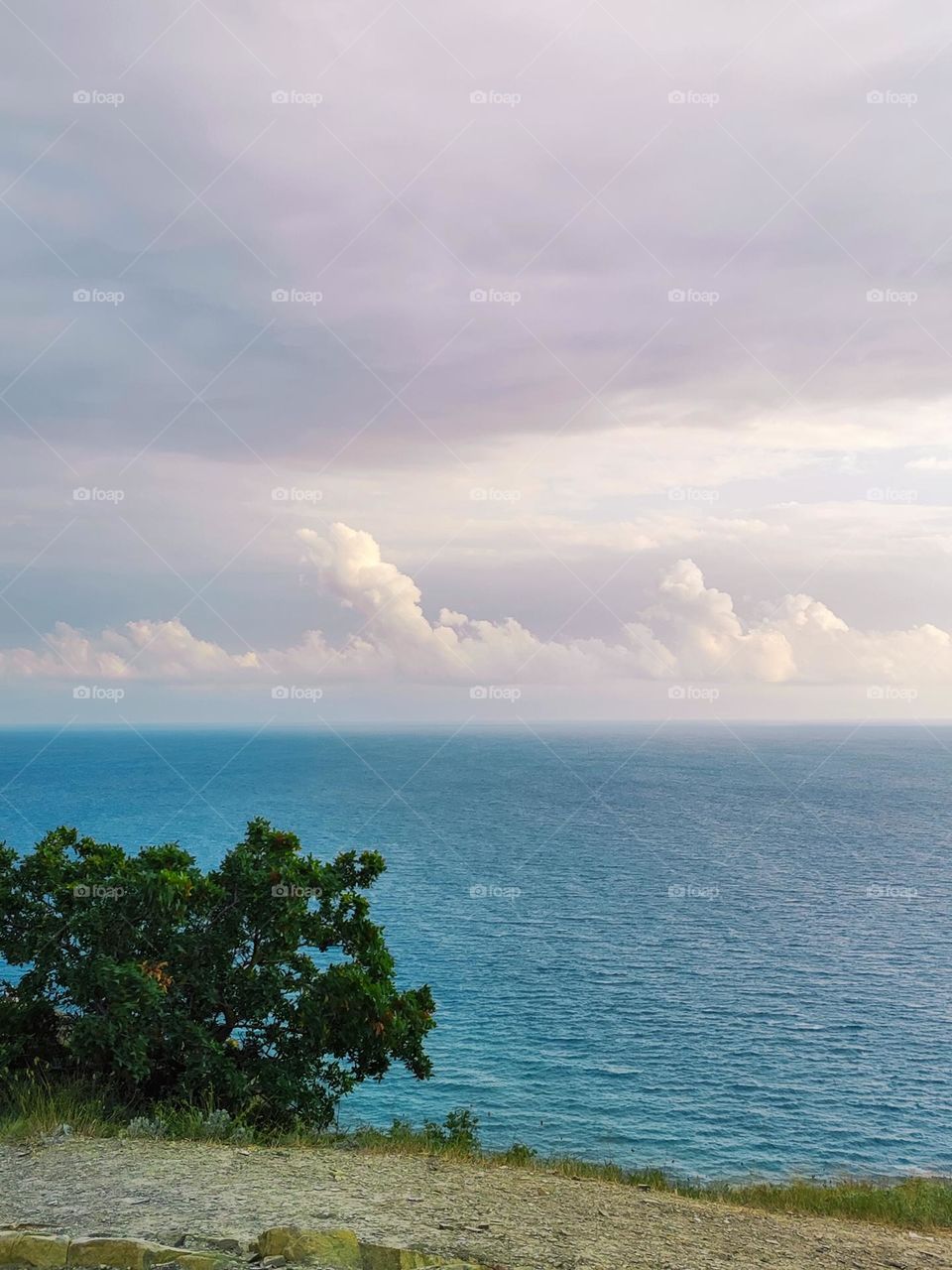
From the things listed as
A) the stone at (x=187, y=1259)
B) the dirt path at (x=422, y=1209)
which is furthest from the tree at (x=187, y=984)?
the stone at (x=187, y=1259)

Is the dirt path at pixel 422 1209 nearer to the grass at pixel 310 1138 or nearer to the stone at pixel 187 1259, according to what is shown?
the grass at pixel 310 1138

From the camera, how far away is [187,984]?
18.5 metres

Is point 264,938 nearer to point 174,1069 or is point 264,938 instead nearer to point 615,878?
point 174,1069

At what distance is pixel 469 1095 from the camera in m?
37.4

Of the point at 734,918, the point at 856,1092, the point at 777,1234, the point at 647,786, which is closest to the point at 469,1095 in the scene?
the point at 856,1092

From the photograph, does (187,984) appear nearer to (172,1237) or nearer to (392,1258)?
(172,1237)

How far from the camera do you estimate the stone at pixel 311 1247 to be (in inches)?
394

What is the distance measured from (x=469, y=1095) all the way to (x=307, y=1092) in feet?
68.4

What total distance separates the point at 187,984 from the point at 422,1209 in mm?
7986

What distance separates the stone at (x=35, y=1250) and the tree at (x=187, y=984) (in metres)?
6.67

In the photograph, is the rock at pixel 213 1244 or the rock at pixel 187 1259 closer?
the rock at pixel 187 1259

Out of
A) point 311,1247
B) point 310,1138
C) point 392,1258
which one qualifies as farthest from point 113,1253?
point 310,1138

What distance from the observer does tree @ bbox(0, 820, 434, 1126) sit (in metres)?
17.5

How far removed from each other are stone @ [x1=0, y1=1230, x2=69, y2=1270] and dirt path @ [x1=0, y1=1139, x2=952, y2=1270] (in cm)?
73
